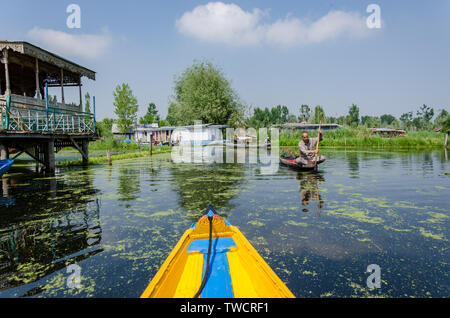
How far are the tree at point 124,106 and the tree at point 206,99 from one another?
690cm

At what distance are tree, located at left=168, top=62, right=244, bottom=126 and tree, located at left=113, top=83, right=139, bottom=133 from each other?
6.90 m

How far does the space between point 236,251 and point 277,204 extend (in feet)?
13.1

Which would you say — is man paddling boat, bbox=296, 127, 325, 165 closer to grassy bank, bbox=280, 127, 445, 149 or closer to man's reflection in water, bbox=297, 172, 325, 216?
man's reflection in water, bbox=297, 172, 325, 216

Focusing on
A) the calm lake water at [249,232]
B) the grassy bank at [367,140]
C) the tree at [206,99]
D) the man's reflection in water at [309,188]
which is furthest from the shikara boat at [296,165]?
the tree at [206,99]

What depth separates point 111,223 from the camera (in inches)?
235

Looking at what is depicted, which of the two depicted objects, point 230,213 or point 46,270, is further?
point 230,213

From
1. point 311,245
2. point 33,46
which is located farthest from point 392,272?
point 33,46

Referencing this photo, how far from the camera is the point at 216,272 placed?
3.36 meters

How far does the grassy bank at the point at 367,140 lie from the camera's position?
33.2m

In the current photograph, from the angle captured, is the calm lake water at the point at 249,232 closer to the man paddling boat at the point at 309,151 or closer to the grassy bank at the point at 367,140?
the man paddling boat at the point at 309,151

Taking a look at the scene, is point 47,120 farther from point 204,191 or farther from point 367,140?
point 367,140

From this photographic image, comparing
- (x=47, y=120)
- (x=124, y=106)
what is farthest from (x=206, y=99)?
(x=47, y=120)

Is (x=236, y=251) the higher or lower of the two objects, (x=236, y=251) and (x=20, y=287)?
the higher
